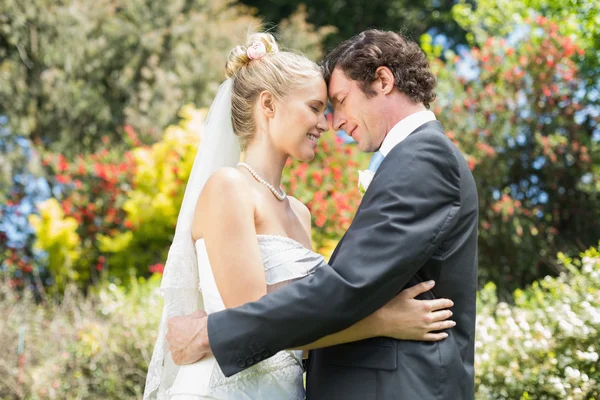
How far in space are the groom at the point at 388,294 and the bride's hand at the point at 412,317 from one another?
4 centimetres

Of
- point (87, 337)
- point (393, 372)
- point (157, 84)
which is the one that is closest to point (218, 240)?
point (393, 372)

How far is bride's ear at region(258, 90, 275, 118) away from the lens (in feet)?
8.77

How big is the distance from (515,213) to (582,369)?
17.2 ft

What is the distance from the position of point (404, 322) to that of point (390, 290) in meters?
0.12

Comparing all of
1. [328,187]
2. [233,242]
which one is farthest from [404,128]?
[328,187]

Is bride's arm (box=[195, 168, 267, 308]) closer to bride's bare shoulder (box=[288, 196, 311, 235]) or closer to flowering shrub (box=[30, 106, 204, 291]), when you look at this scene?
bride's bare shoulder (box=[288, 196, 311, 235])

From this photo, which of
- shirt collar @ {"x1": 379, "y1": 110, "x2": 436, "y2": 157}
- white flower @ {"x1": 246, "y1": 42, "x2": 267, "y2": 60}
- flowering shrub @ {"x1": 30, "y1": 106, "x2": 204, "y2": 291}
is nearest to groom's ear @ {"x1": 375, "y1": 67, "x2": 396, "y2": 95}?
shirt collar @ {"x1": 379, "y1": 110, "x2": 436, "y2": 157}

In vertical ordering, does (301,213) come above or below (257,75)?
below

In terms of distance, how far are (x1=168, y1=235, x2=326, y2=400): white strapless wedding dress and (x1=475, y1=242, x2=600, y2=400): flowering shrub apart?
75.2 inches

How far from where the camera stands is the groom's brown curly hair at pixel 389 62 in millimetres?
2455

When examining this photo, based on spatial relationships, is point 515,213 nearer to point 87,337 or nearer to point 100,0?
point 87,337

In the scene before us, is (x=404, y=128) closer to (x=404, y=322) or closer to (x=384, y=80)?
(x=384, y=80)

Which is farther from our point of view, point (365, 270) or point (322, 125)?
point (322, 125)

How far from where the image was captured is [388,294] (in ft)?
6.87
